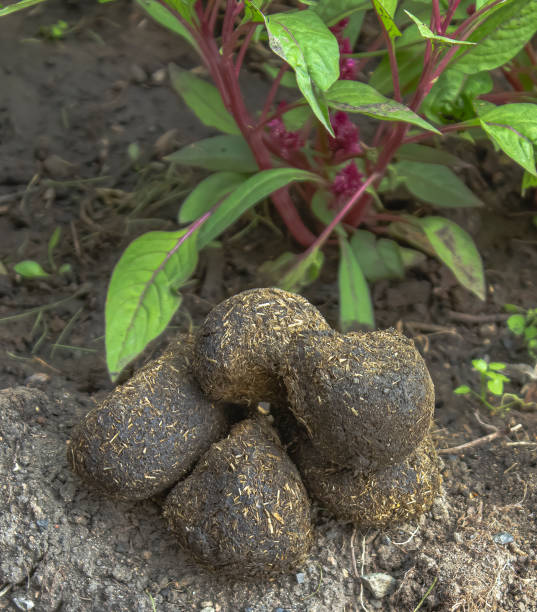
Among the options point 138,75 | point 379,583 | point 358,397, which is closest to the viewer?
point 358,397

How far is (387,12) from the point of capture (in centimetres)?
156

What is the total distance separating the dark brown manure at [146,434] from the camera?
1507 mm

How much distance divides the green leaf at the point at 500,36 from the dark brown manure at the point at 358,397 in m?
0.84

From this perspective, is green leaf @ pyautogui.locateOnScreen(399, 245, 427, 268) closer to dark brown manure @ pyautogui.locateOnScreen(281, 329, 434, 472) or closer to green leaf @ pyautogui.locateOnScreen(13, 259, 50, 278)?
dark brown manure @ pyautogui.locateOnScreen(281, 329, 434, 472)

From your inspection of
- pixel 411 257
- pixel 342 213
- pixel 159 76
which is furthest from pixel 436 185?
pixel 159 76

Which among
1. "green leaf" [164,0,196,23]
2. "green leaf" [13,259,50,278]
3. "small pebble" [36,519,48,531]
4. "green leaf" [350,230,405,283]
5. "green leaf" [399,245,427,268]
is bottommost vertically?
"green leaf" [399,245,427,268]

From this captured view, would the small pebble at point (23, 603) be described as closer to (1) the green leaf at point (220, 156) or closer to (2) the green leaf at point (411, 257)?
(1) the green leaf at point (220, 156)

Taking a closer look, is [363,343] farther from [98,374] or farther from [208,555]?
[98,374]

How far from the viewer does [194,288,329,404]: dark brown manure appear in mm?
1542

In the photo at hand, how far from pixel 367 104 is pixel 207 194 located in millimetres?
683

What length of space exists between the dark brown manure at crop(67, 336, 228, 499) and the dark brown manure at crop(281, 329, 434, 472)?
22cm

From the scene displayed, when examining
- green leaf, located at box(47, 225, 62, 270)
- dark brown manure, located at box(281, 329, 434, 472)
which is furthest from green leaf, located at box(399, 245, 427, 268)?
green leaf, located at box(47, 225, 62, 270)

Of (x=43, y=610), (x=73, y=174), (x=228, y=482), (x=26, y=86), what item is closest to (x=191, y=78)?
(x=73, y=174)

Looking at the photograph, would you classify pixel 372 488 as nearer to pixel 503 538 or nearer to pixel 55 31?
pixel 503 538
